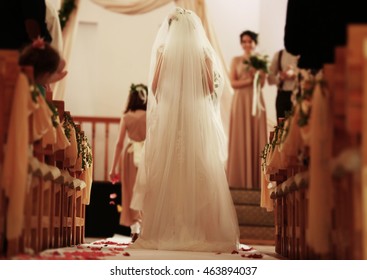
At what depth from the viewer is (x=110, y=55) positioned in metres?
11.1

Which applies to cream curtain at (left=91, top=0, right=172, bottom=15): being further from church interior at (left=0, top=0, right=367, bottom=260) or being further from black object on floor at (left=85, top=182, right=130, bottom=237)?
church interior at (left=0, top=0, right=367, bottom=260)

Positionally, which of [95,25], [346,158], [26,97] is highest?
[95,25]

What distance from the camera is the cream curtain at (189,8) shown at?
31.0ft

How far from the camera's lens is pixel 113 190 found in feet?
28.9

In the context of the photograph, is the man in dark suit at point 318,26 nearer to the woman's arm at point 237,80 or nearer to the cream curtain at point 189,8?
the woman's arm at point 237,80

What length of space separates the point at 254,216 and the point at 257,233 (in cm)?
22

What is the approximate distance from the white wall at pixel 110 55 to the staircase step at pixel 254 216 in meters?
3.01

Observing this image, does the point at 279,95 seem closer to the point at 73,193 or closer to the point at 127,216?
the point at 127,216

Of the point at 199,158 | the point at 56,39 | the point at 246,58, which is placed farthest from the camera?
the point at 246,58

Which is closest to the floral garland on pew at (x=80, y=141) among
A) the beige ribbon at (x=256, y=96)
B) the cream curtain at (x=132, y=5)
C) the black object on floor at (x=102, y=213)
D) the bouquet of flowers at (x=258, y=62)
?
the black object on floor at (x=102, y=213)

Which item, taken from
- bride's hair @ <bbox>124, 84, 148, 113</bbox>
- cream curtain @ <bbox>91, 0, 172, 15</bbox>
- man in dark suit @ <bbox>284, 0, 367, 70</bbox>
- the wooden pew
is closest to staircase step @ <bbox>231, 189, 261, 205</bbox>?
bride's hair @ <bbox>124, 84, 148, 113</bbox>

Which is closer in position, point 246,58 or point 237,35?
point 246,58

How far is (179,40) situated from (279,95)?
2.44 meters
